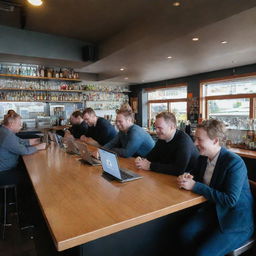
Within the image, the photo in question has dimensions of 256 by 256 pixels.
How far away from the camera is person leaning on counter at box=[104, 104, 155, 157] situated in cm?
237

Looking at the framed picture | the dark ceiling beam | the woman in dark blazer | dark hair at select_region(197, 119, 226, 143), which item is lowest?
the woman in dark blazer

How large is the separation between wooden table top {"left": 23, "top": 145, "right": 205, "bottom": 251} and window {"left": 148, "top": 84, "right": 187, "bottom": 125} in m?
→ 5.83

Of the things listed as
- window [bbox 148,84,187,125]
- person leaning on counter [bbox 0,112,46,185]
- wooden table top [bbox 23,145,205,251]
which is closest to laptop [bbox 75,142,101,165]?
wooden table top [bbox 23,145,205,251]

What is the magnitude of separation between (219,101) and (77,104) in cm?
435

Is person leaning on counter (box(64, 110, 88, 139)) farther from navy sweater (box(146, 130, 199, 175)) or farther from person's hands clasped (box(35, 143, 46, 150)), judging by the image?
navy sweater (box(146, 130, 199, 175))

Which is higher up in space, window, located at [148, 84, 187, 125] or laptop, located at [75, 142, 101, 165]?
window, located at [148, 84, 187, 125]

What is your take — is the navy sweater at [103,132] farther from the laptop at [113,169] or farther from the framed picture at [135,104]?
the framed picture at [135,104]

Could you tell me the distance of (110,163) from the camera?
5.57ft

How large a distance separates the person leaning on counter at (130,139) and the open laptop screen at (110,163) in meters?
0.60

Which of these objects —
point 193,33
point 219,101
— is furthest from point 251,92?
point 193,33

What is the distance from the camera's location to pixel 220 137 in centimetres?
151

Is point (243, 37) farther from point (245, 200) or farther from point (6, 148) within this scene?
point (6, 148)

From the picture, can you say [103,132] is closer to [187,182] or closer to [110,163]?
[110,163]

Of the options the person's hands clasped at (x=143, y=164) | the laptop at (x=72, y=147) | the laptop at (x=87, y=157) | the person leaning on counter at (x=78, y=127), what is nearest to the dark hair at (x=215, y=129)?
the person's hands clasped at (x=143, y=164)
